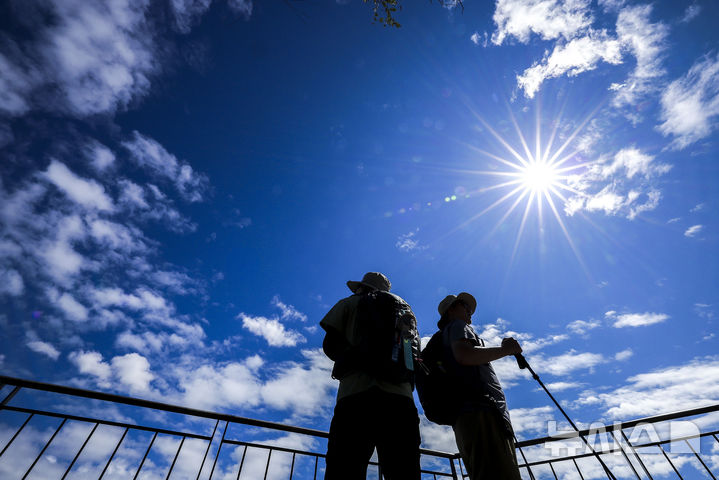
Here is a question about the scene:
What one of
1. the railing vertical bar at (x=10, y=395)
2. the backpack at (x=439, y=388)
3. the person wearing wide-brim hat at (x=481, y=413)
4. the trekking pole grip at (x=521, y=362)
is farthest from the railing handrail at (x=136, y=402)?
the trekking pole grip at (x=521, y=362)

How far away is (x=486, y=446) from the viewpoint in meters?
1.74

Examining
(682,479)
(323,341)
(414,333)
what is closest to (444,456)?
(682,479)

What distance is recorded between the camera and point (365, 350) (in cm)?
173

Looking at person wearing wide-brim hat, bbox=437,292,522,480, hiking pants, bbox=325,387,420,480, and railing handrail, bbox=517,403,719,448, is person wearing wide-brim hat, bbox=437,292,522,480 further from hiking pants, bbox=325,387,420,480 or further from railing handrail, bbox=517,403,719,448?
railing handrail, bbox=517,403,719,448

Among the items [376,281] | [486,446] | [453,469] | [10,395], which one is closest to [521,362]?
[486,446]

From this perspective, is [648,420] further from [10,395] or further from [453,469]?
[10,395]

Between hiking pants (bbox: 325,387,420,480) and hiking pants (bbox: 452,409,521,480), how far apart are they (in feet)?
1.24

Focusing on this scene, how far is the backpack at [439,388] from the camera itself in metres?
1.99

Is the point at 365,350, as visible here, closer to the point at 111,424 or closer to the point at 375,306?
the point at 375,306

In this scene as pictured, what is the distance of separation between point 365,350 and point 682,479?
372cm

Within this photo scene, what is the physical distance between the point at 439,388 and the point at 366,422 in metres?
0.72

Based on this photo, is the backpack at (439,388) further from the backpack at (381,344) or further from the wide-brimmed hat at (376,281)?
the wide-brimmed hat at (376,281)

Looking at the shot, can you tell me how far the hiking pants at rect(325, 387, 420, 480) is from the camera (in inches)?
57.9

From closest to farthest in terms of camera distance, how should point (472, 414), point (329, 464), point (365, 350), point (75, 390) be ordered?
point (329, 464), point (365, 350), point (472, 414), point (75, 390)
